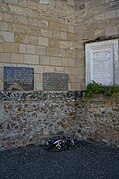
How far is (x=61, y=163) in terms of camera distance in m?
A: 4.63

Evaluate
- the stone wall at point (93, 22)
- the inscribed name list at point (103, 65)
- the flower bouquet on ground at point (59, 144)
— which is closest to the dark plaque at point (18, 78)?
the flower bouquet on ground at point (59, 144)

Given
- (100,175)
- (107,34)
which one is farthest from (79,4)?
(100,175)

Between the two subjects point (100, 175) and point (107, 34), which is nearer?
point (100, 175)

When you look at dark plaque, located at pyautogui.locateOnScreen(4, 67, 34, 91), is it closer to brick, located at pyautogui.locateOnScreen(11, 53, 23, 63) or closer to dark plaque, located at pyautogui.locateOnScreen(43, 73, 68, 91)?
Result: brick, located at pyautogui.locateOnScreen(11, 53, 23, 63)

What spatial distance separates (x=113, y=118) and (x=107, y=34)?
2.11 metres

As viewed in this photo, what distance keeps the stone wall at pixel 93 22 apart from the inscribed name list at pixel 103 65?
319 millimetres

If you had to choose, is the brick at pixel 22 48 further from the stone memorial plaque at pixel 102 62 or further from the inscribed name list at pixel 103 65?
the inscribed name list at pixel 103 65

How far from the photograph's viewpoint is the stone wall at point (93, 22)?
615 centimetres

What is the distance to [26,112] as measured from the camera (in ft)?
19.5

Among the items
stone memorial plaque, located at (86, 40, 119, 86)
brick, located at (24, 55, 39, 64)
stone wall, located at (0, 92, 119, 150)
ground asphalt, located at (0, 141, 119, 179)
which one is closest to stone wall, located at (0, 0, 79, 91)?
brick, located at (24, 55, 39, 64)

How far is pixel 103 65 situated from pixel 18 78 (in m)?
2.19

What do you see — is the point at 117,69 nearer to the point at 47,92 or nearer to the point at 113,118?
the point at 113,118

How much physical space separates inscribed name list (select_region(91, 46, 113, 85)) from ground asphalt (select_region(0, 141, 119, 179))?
5.46 feet

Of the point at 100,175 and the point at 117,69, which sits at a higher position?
the point at 117,69
